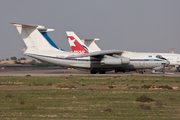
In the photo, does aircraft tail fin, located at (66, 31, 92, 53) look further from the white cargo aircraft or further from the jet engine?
the jet engine

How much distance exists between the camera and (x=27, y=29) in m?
36.6

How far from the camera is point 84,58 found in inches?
1476

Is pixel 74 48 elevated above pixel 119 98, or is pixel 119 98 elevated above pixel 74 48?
pixel 74 48

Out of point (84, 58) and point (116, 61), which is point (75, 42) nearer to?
point (84, 58)

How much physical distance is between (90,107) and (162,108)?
302 centimetres

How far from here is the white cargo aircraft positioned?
36469 millimetres

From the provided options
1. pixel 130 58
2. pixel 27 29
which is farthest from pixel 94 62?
pixel 27 29

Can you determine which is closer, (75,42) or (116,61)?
(116,61)

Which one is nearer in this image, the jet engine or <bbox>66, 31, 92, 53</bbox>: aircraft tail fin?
the jet engine

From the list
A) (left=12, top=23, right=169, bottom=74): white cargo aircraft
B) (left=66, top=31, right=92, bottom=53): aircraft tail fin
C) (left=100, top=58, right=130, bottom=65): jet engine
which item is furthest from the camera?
(left=66, top=31, right=92, bottom=53): aircraft tail fin

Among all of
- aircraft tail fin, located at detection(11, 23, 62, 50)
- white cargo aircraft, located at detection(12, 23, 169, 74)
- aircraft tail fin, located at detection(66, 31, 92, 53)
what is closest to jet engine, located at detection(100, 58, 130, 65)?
white cargo aircraft, located at detection(12, 23, 169, 74)

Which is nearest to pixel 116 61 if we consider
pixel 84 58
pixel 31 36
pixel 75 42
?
A: pixel 84 58

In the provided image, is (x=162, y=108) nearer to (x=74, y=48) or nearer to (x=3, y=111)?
(x=3, y=111)

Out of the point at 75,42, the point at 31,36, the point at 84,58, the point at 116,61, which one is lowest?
the point at 116,61
